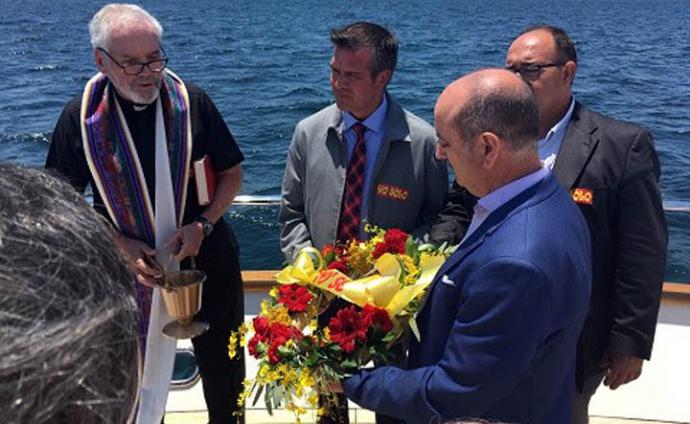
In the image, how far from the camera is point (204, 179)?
260 cm

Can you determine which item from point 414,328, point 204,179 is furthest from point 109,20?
point 414,328

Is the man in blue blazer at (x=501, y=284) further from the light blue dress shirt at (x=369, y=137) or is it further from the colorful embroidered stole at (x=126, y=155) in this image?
the colorful embroidered stole at (x=126, y=155)

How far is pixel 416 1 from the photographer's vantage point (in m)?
56.0

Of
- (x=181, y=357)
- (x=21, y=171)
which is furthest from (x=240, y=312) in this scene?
(x=21, y=171)

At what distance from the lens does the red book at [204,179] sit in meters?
2.58

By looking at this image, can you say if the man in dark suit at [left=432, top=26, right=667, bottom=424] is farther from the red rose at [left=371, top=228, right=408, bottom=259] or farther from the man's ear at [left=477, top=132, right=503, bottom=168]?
the man's ear at [left=477, top=132, right=503, bottom=168]

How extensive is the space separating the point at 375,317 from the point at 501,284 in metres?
0.45

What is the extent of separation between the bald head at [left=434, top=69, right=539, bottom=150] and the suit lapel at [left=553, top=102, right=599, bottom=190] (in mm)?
666

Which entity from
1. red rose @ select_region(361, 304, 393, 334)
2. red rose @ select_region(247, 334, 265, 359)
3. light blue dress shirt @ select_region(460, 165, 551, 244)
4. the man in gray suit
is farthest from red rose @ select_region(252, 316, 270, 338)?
the man in gray suit

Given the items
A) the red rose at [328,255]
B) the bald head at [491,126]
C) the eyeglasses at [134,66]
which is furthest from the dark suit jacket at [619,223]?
the eyeglasses at [134,66]

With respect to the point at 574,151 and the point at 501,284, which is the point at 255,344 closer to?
the point at 501,284

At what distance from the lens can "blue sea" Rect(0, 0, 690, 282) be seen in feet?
38.4

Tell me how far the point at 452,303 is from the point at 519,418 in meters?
0.33

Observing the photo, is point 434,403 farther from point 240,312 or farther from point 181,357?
point 181,357
